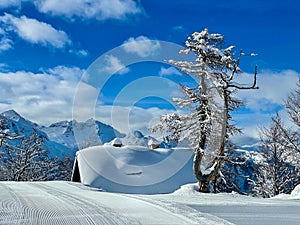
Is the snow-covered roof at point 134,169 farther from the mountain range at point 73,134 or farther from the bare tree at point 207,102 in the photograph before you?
the bare tree at point 207,102

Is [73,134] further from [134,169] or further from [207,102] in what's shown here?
[207,102]

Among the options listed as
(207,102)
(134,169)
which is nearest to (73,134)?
(134,169)

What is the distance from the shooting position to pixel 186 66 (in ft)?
56.2

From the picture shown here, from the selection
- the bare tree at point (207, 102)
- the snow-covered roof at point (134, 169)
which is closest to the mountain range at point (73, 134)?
the snow-covered roof at point (134, 169)

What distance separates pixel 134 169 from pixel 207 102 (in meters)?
12.4

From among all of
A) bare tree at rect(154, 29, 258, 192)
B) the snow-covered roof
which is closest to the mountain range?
the snow-covered roof

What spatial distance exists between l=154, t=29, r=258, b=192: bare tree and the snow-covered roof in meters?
9.56

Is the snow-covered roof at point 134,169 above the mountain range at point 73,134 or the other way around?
the other way around

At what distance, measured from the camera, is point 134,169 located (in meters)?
27.6

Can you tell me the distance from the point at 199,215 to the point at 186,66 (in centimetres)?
1096

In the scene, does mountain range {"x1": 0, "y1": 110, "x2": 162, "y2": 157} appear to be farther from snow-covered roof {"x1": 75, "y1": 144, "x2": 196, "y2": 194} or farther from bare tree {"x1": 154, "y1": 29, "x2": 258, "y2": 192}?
bare tree {"x1": 154, "y1": 29, "x2": 258, "y2": 192}

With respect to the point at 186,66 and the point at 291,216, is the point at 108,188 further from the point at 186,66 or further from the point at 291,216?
the point at 291,216

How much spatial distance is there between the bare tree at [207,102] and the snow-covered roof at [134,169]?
31.4ft

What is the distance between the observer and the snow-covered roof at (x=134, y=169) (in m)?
26.2
